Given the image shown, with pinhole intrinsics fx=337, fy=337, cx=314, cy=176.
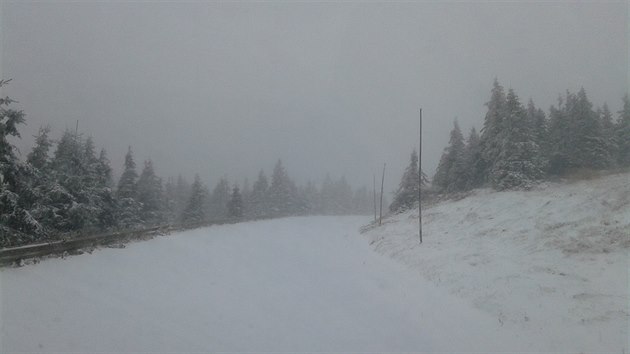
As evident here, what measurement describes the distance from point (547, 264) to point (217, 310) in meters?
13.4

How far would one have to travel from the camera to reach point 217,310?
35.7 feet

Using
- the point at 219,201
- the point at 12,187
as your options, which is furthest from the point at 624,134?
the point at 219,201

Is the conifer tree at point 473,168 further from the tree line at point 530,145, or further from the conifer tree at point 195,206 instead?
the conifer tree at point 195,206

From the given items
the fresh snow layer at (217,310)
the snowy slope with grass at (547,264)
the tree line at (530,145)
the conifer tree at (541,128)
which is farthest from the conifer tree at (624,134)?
the fresh snow layer at (217,310)

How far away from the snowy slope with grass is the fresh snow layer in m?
0.75

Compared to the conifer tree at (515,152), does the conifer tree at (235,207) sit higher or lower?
lower

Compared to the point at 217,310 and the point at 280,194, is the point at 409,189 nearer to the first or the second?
the point at 280,194

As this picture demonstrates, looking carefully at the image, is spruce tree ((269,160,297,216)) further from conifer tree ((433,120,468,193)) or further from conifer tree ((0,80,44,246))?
conifer tree ((0,80,44,246))

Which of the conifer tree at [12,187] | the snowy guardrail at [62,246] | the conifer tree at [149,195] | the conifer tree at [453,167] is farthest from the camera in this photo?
the conifer tree at [453,167]

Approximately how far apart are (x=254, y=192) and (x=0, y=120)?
195 feet

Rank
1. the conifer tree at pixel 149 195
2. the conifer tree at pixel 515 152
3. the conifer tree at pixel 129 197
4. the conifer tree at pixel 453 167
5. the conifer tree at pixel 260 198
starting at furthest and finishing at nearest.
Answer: the conifer tree at pixel 260 198 → the conifer tree at pixel 453 167 → the conifer tree at pixel 149 195 → the conifer tree at pixel 129 197 → the conifer tree at pixel 515 152

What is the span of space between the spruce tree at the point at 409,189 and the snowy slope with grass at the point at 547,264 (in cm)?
2309

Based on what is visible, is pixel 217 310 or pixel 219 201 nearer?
pixel 217 310

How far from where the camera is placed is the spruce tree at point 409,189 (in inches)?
1961
